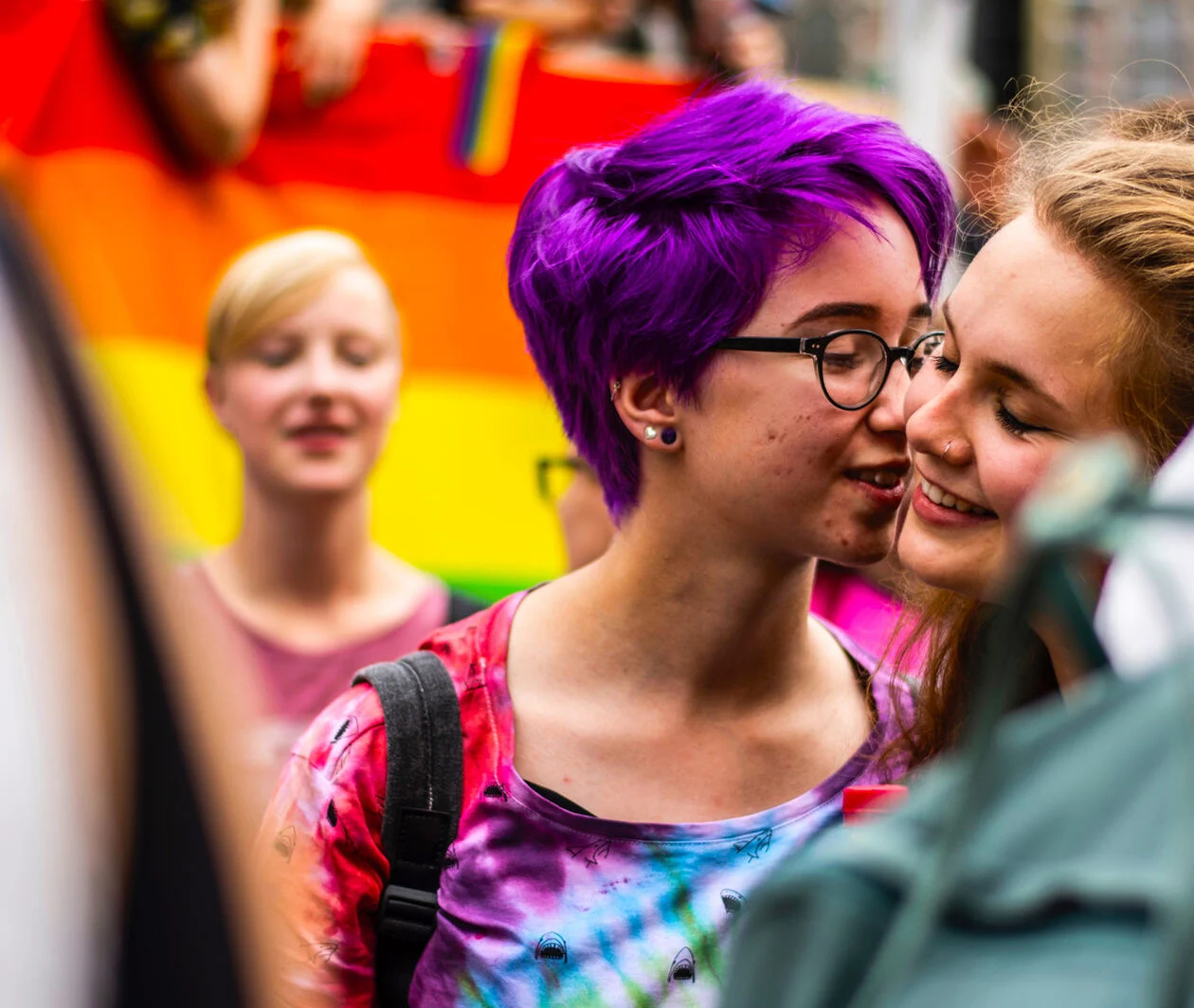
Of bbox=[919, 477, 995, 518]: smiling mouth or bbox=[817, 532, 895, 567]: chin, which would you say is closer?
bbox=[919, 477, 995, 518]: smiling mouth

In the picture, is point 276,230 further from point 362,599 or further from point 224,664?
point 224,664

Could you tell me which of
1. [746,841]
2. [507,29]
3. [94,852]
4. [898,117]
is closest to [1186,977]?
[94,852]

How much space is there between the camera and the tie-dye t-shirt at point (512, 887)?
1.59m

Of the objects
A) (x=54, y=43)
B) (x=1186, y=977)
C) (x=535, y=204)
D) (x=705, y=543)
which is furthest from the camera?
(x=54, y=43)

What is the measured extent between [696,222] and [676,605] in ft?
1.50

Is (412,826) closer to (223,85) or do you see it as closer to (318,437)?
(318,437)

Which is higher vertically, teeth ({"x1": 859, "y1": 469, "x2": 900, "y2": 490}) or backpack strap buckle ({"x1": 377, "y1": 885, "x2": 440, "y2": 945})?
teeth ({"x1": 859, "y1": 469, "x2": 900, "y2": 490})

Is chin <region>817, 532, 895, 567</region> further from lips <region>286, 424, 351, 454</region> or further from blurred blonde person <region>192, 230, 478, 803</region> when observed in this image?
lips <region>286, 424, 351, 454</region>

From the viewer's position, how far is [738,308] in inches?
68.2

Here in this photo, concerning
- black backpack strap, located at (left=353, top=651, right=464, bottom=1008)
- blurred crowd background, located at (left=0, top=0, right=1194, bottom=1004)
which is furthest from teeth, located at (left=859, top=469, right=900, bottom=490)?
blurred crowd background, located at (left=0, top=0, right=1194, bottom=1004)

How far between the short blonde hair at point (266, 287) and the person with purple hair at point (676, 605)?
1.11 metres

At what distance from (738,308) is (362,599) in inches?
61.7

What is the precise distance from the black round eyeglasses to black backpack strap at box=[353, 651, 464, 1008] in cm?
57

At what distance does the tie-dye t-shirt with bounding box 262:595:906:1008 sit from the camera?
1.59 meters
